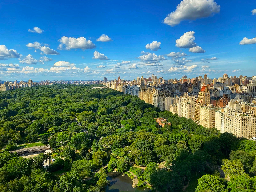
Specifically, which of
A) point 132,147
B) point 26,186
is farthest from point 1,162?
point 132,147

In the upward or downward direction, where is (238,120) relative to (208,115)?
upward

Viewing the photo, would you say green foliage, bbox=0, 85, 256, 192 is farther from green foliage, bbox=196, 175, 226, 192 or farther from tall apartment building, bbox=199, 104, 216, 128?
tall apartment building, bbox=199, 104, 216, 128

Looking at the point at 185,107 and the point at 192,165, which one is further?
the point at 185,107

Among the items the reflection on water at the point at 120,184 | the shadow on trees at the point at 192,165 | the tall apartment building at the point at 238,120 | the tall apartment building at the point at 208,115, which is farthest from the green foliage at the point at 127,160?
the tall apartment building at the point at 208,115

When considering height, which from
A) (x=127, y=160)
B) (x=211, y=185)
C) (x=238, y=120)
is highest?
(x=238, y=120)

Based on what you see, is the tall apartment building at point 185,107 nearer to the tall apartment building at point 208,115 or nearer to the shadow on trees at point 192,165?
the tall apartment building at point 208,115

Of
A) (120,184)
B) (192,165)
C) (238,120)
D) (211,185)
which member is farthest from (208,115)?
(120,184)

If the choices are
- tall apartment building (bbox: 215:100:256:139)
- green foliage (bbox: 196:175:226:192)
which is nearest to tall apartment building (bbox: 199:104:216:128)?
→ tall apartment building (bbox: 215:100:256:139)

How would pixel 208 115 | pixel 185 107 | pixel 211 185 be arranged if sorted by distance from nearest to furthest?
pixel 211 185, pixel 208 115, pixel 185 107

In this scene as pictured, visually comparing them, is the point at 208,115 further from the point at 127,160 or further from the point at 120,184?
the point at 120,184
